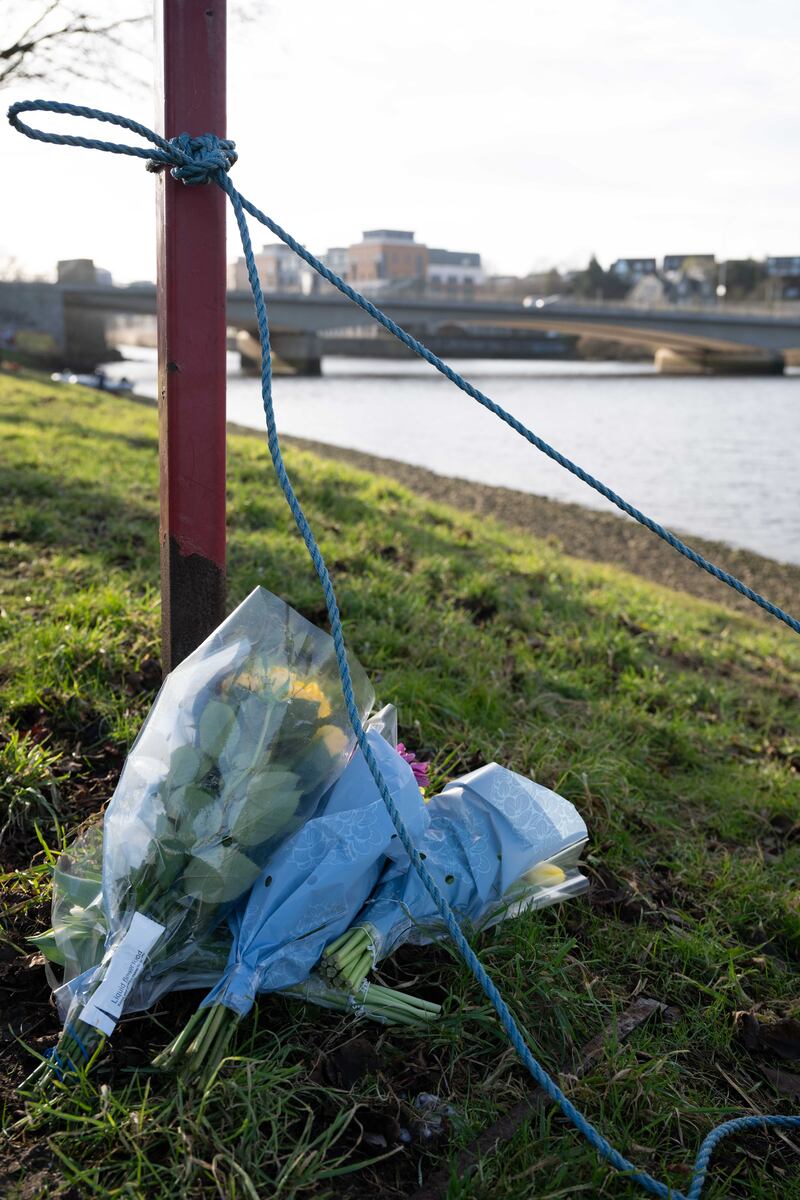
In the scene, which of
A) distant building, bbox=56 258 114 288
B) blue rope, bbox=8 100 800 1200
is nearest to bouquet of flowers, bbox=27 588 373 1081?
blue rope, bbox=8 100 800 1200

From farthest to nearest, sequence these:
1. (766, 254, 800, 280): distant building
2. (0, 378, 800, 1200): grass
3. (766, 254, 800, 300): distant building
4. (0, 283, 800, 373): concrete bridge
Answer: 1. (766, 254, 800, 280): distant building
2. (766, 254, 800, 300): distant building
3. (0, 283, 800, 373): concrete bridge
4. (0, 378, 800, 1200): grass

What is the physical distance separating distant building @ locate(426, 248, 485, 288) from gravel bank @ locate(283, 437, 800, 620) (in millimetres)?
113108

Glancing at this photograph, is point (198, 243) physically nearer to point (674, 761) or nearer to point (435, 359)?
point (435, 359)

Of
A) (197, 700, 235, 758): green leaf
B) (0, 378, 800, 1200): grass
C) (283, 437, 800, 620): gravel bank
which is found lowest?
(283, 437, 800, 620): gravel bank

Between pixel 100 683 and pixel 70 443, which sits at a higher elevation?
pixel 70 443

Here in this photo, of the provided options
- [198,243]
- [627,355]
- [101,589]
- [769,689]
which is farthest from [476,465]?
[627,355]

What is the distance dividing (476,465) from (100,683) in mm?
17231

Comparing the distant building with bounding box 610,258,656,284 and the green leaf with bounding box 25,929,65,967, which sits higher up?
the distant building with bounding box 610,258,656,284

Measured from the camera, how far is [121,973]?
1.70 meters

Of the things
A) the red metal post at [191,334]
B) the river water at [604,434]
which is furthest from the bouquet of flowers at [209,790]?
the river water at [604,434]

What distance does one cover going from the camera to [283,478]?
1.93 metres

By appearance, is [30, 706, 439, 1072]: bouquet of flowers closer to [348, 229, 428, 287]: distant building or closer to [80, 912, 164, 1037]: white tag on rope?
[80, 912, 164, 1037]: white tag on rope

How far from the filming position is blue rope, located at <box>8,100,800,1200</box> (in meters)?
1.64

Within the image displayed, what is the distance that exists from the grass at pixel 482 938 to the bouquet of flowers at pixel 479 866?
3.3 inches
